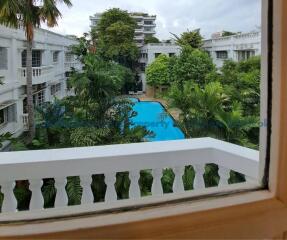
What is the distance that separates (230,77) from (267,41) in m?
0.82

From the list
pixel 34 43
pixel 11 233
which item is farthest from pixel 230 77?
pixel 11 233

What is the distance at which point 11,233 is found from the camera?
16.1 inches

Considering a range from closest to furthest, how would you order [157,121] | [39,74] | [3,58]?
[3,58] → [39,74] → [157,121]

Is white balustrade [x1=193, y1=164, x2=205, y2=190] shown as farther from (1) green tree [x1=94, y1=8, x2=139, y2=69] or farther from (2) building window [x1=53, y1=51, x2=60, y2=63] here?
(2) building window [x1=53, y1=51, x2=60, y2=63]

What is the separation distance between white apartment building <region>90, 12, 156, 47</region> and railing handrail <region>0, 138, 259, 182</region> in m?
0.46

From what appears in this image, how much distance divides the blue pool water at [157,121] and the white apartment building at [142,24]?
277 millimetres

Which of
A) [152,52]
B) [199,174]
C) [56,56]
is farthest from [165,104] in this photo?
[56,56]

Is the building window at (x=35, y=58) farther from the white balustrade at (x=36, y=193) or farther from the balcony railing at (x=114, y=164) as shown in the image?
the white balustrade at (x=36, y=193)

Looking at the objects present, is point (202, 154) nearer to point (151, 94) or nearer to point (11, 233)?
point (151, 94)

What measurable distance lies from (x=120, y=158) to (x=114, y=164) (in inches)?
1.5

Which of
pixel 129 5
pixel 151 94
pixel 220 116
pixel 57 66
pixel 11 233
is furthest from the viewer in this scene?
pixel 220 116

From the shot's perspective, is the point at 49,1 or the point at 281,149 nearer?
the point at 281,149

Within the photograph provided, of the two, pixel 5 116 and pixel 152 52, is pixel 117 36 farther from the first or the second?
pixel 5 116

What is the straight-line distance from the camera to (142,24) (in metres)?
1.15
